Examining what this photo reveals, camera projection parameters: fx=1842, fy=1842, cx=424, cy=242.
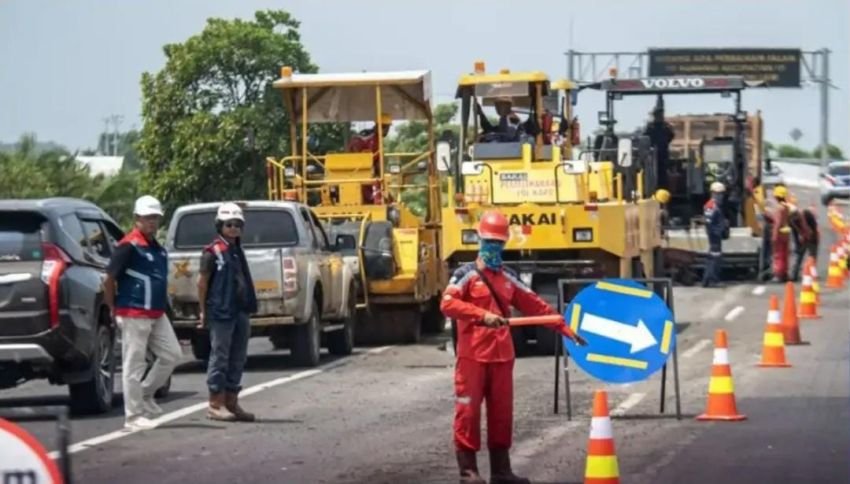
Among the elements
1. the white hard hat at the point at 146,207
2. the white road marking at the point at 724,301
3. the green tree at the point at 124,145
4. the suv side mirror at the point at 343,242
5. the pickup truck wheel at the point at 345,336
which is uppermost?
the green tree at the point at 124,145

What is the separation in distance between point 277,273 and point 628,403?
512 centimetres

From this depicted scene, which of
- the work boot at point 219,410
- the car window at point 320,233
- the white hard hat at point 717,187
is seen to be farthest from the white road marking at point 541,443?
the white hard hat at point 717,187

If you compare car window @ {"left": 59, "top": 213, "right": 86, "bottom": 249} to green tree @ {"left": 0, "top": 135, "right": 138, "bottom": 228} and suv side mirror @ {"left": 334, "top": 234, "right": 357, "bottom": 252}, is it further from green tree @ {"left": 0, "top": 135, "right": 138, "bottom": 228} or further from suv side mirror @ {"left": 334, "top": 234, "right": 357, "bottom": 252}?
green tree @ {"left": 0, "top": 135, "right": 138, "bottom": 228}

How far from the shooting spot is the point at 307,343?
20.0 metres

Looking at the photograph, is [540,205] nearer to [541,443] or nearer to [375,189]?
[375,189]

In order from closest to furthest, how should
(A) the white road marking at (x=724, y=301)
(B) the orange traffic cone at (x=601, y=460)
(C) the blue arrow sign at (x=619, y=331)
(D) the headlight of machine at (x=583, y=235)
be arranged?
1. (B) the orange traffic cone at (x=601, y=460)
2. (C) the blue arrow sign at (x=619, y=331)
3. (D) the headlight of machine at (x=583, y=235)
4. (A) the white road marking at (x=724, y=301)

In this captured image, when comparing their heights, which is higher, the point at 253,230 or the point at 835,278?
the point at 253,230

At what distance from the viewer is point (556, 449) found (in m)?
12.7

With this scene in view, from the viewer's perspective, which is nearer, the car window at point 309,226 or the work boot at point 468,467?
the work boot at point 468,467

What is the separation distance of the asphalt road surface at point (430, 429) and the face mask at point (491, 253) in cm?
138

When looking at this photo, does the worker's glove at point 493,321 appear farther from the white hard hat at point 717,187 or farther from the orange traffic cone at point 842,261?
the orange traffic cone at point 842,261

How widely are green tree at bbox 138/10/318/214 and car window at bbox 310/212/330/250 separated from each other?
1078 millimetres

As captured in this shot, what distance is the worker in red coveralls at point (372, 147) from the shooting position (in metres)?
24.0

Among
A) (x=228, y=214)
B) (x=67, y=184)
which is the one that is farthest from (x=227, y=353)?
(x=67, y=184)
